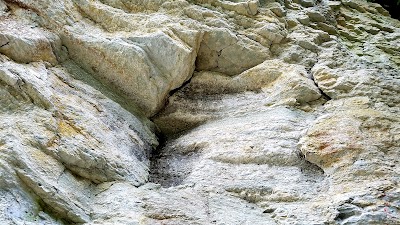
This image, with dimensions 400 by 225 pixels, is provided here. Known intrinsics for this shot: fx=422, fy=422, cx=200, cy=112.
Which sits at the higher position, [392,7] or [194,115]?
[392,7]

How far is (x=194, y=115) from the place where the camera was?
5.58 m

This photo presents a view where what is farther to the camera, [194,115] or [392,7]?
[392,7]

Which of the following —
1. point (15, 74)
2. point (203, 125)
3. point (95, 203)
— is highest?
point (15, 74)

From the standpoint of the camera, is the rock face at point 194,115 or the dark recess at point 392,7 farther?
the dark recess at point 392,7

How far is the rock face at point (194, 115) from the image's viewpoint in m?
3.68

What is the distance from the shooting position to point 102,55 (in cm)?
531

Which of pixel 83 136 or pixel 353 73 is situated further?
pixel 353 73

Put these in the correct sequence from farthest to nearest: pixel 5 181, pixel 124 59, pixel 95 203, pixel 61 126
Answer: pixel 124 59, pixel 61 126, pixel 95 203, pixel 5 181

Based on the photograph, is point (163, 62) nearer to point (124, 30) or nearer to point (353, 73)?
point (124, 30)

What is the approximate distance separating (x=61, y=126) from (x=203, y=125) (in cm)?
190

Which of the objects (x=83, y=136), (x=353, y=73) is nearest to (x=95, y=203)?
(x=83, y=136)

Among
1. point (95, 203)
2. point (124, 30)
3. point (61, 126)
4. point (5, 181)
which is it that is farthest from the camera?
point (124, 30)

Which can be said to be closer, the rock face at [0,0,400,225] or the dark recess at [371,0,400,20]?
the rock face at [0,0,400,225]

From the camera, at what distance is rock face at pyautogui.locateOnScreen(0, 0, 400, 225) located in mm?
3676
